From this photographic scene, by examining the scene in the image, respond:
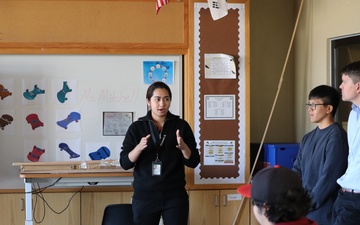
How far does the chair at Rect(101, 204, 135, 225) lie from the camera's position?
400 cm

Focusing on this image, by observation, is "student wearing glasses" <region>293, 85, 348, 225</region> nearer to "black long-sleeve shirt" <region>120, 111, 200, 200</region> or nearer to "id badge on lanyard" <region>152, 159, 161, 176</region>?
"black long-sleeve shirt" <region>120, 111, 200, 200</region>

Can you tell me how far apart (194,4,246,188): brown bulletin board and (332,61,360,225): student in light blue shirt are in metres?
1.56

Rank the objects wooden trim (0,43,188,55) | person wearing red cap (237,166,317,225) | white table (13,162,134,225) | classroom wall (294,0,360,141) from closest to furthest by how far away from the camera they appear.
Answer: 1. person wearing red cap (237,166,317,225)
2. white table (13,162,134,225)
3. classroom wall (294,0,360,141)
4. wooden trim (0,43,188,55)

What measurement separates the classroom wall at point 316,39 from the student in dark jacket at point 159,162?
166cm

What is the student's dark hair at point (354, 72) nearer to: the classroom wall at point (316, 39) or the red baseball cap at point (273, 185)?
the classroom wall at point (316, 39)

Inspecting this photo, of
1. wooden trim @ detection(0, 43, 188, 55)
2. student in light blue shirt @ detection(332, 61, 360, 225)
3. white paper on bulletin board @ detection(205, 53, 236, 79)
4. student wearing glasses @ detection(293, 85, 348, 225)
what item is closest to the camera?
student in light blue shirt @ detection(332, 61, 360, 225)

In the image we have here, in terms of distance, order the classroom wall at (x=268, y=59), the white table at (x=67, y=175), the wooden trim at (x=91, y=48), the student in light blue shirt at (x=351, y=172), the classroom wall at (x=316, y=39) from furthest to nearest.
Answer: the classroom wall at (x=268, y=59) → the wooden trim at (x=91, y=48) → the classroom wall at (x=316, y=39) → the white table at (x=67, y=175) → the student in light blue shirt at (x=351, y=172)

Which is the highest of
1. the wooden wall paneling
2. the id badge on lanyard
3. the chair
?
the wooden wall paneling

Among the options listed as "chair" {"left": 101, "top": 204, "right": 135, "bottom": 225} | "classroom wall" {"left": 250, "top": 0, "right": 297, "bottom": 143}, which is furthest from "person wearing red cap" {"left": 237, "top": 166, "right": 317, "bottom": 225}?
"classroom wall" {"left": 250, "top": 0, "right": 297, "bottom": 143}

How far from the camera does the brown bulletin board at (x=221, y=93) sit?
425 cm

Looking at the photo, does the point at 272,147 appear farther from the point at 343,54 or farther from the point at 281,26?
the point at 281,26

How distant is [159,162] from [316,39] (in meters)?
2.06

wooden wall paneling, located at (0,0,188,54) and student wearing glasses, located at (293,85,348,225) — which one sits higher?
wooden wall paneling, located at (0,0,188,54)

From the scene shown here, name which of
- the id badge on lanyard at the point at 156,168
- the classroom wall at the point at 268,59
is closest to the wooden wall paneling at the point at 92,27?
the classroom wall at the point at 268,59
